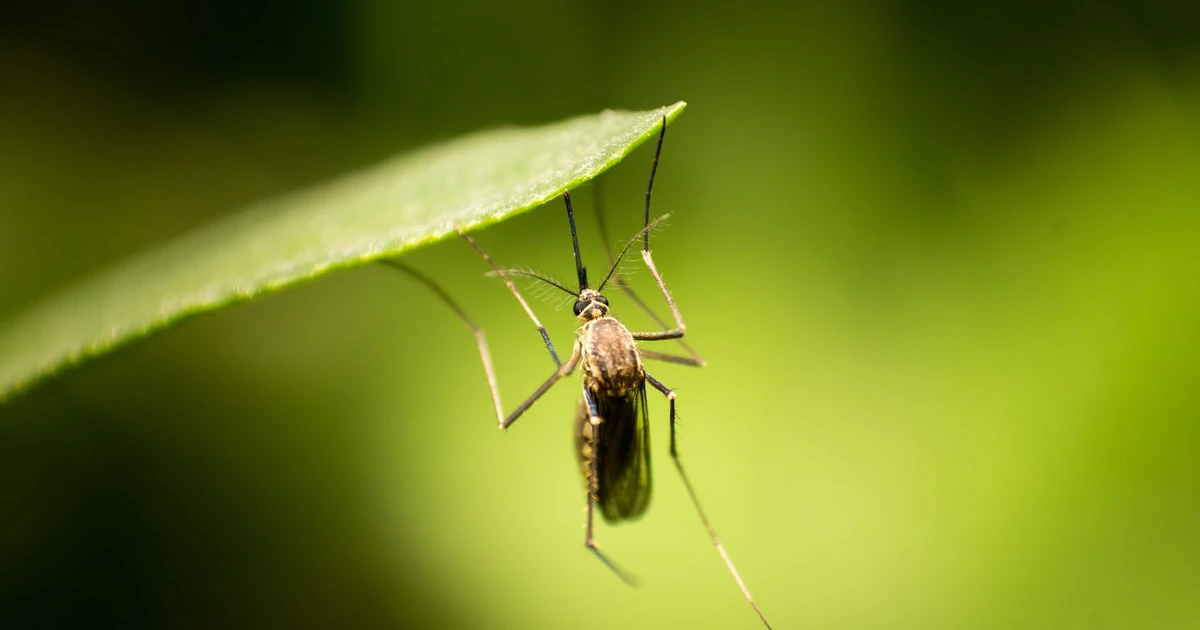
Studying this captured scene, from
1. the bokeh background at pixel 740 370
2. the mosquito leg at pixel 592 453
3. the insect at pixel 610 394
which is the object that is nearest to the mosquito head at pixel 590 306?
the insect at pixel 610 394

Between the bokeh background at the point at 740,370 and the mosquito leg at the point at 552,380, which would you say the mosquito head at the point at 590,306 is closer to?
the mosquito leg at the point at 552,380

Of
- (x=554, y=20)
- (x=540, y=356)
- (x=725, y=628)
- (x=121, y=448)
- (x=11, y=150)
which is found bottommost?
(x=725, y=628)

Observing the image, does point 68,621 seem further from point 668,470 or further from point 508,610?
point 668,470

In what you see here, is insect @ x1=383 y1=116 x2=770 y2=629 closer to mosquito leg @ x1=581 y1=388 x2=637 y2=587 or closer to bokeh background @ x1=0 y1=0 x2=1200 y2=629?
mosquito leg @ x1=581 y1=388 x2=637 y2=587

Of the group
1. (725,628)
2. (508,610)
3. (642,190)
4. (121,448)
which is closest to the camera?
(725,628)

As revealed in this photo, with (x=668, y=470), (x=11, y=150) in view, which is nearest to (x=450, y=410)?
(x=668, y=470)

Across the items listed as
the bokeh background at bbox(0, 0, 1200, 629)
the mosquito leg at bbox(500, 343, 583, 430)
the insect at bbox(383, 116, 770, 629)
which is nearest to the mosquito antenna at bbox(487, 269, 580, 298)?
the insect at bbox(383, 116, 770, 629)
